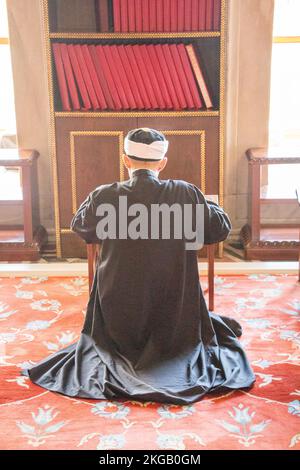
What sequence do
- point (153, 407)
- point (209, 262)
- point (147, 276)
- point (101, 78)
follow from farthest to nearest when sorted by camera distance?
point (101, 78)
point (209, 262)
point (147, 276)
point (153, 407)

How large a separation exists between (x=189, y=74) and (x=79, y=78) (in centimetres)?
66

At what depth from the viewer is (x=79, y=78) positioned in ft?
14.1

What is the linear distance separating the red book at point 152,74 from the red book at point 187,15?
0.27 metres

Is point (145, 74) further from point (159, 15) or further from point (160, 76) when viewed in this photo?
point (159, 15)

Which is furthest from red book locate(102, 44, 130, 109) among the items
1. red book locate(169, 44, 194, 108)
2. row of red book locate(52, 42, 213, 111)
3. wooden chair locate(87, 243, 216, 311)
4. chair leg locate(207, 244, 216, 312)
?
chair leg locate(207, 244, 216, 312)

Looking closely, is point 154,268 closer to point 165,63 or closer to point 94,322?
point 94,322

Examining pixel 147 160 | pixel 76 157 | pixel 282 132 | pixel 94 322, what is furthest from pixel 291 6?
pixel 94 322

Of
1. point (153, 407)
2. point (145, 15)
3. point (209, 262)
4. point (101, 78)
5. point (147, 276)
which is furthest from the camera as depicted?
point (101, 78)

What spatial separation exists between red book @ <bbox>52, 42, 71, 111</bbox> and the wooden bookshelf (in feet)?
0.10

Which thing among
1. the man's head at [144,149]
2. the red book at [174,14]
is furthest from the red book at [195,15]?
the man's head at [144,149]

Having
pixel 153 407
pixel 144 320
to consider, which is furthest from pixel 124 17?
pixel 153 407

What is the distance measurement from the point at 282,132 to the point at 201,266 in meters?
1.83

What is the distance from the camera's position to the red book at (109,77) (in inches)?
168

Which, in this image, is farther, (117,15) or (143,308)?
(117,15)
